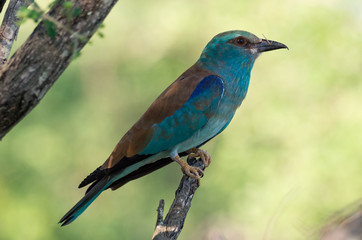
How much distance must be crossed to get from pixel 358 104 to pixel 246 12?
6.42 feet

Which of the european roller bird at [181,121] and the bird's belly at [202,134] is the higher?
the european roller bird at [181,121]

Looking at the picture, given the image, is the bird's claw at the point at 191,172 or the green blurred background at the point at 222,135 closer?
the bird's claw at the point at 191,172

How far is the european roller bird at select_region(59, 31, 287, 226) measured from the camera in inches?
150

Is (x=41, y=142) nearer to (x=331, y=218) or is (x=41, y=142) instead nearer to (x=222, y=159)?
(x=222, y=159)

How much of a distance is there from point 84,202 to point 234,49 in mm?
1401

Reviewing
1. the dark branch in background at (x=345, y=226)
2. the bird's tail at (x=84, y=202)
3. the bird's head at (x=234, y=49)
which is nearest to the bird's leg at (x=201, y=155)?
the bird's head at (x=234, y=49)

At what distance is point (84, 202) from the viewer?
3621mm

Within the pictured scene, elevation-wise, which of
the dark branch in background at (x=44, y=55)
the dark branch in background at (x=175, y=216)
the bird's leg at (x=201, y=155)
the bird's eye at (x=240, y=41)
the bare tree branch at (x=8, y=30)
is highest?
the bare tree branch at (x=8, y=30)

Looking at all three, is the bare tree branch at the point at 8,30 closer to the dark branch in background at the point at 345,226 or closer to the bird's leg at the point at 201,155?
the bird's leg at the point at 201,155

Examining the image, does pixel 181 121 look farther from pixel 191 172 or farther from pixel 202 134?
pixel 191 172

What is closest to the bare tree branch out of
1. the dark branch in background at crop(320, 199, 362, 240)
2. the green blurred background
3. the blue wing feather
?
the blue wing feather

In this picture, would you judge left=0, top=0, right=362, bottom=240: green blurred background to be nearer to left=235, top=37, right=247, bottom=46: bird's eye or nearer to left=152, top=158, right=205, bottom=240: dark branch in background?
left=235, top=37, right=247, bottom=46: bird's eye

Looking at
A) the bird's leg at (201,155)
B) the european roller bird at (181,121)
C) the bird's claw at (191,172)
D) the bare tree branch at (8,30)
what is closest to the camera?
the bare tree branch at (8,30)

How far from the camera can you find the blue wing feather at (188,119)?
3.87 meters
